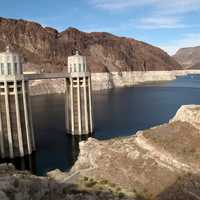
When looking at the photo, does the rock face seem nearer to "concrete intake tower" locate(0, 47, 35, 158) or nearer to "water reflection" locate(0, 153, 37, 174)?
"water reflection" locate(0, 153, 37, 174)

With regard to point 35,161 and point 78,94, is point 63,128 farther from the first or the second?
point 35,161

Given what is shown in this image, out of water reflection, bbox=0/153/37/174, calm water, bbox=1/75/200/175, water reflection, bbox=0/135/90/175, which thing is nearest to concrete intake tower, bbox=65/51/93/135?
calm water, bbox=1/75/200/175

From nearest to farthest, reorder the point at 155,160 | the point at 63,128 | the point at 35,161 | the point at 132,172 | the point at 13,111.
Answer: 1. the point at 132,172
2. the point at 155,160
3. the point at 35,161
4. the point at 13,111
5. the point at 63,128

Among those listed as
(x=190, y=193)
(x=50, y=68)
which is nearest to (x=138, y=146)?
(x=190, y=193)

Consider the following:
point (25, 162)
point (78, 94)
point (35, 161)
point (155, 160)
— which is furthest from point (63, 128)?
point (155, 160)

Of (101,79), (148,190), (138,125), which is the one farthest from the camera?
(101,79)

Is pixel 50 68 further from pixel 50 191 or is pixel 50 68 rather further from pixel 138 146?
pixel 50 191
